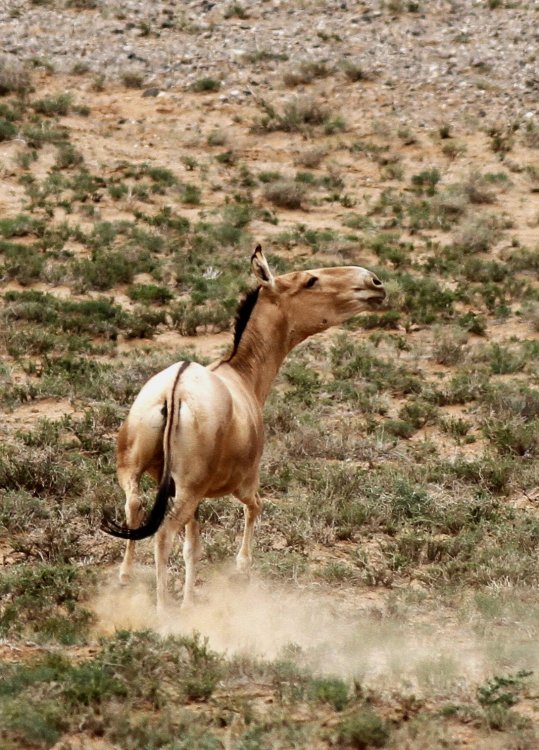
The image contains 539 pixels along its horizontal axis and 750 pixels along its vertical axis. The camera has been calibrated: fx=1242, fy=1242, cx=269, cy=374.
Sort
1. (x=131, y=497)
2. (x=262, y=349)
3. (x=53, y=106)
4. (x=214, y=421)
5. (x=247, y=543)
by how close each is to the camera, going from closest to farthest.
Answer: (x=214, y=421)
(x=131, y=497)
(x=247, y=543)
(x=262, y=349)
(x=53, y=106)

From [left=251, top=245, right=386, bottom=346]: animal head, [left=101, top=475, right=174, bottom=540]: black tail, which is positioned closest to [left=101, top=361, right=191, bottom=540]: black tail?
[left=101, top=475, right=174, bottom=540]: black tail

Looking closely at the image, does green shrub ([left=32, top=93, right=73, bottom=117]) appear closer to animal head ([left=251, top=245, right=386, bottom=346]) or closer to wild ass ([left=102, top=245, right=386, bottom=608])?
animal head ([left=251, top=245, right=386, bottom=346])

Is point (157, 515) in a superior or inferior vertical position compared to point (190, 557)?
superior

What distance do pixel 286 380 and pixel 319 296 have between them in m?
5.10

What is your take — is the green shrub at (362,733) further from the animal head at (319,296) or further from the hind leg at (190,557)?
the animal head at (319,296)

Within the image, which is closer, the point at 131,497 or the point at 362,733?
the point at 362,733

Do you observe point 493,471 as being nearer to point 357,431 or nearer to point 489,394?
point 357,431

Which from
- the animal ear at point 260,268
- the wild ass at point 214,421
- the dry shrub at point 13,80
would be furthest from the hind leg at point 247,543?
the dry shrub at point 13,80

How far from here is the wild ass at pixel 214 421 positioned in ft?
23.2

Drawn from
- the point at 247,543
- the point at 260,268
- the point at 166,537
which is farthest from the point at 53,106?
the point at 166,537

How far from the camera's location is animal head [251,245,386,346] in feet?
29.0

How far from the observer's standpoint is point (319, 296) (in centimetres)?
896

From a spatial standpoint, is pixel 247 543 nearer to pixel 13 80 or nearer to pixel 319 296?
pixel 319 296

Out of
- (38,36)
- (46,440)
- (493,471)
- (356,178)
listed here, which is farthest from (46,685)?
(38,36)
